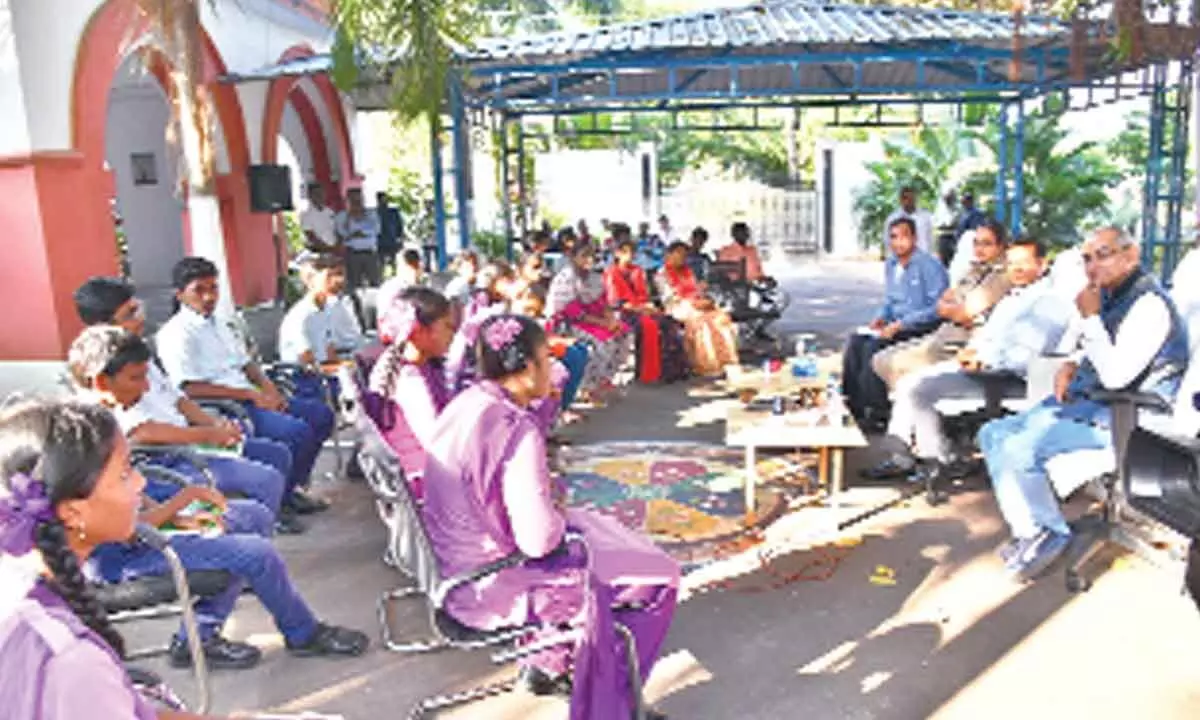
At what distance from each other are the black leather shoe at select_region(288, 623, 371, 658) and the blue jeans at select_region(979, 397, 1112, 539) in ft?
8.99

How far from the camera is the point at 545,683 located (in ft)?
10.6

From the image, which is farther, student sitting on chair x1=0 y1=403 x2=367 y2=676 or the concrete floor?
the concrete floor

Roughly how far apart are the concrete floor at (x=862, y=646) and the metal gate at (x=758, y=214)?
1642 centimetres

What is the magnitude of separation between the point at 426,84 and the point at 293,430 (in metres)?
3.78

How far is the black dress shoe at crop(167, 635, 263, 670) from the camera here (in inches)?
135

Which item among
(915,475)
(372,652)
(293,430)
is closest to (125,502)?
(372,652)

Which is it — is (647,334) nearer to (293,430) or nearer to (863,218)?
(293,430)

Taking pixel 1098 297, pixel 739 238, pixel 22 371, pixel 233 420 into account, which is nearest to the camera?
pixel 1098 297

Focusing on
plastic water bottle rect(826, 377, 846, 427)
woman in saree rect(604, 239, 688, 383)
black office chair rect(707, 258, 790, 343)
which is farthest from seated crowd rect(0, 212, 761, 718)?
black office chair rect(707, 258, 790, 343)

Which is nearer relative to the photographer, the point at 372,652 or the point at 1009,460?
the point at 372,652

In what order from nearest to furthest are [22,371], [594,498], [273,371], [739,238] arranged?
[594,498] → [273,371] → [22,371] → [739,238]

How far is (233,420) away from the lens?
4492 mm

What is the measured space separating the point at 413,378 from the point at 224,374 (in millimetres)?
1465

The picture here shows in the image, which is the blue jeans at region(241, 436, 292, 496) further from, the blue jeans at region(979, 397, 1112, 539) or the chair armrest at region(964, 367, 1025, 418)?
the chair armrest at region(964, 367, 1025, 418)
